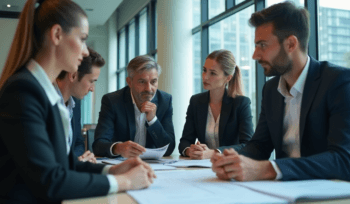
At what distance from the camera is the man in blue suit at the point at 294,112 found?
49.5 inches

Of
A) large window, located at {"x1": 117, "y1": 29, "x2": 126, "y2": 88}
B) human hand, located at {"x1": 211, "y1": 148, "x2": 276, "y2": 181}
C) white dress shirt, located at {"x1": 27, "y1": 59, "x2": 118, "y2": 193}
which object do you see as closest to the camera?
white dress shirt, located at {"x1": 27, "y1": 59, "x2": 118, "y2": 193}

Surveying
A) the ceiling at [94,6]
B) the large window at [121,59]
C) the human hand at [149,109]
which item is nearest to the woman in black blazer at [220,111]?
the human hand at [149,109]

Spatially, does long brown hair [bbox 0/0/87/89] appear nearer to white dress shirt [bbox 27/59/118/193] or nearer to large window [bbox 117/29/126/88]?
white dress shirt [bbox 27/59/118/193]

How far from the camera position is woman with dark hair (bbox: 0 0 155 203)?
0.90 meters

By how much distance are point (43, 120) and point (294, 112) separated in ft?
4.22

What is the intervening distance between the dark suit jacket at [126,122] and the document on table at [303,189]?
1406mm

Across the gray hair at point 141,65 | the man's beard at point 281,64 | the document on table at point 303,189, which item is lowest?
the document on table at point 303,189

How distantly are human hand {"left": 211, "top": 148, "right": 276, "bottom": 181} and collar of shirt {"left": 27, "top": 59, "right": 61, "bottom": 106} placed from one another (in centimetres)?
61

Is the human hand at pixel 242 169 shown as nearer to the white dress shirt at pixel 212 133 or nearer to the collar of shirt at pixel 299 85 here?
the collar of shirt at pixel 299 85

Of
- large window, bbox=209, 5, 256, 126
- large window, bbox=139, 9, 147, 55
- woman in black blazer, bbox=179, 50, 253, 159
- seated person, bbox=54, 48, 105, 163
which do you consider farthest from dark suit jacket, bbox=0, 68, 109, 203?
large window, bbox=139, 9, 147, 55

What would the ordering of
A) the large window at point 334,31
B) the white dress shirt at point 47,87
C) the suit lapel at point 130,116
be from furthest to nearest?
1. the large window at point 334,31
2. the suit lapel at point 130,116
3. the white dress shirt at point 47,87

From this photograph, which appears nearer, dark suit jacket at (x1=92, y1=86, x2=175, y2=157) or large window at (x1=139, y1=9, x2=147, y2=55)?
dark suit jacket at (x1=92, y1=86, x2=175, y2=157)

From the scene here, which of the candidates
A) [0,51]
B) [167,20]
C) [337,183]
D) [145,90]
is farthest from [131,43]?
[337,183]

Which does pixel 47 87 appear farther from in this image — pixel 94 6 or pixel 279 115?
pixel 94 6
